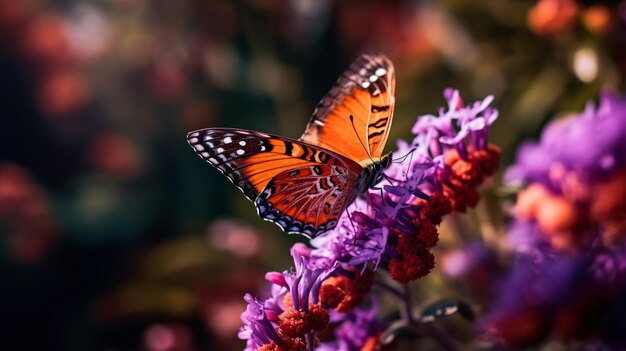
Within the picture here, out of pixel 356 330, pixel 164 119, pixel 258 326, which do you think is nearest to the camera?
pixel 258 326

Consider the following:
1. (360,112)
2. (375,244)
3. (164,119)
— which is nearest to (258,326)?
(375,244)

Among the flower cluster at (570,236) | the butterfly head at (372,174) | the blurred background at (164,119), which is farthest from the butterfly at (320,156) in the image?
the blurred background at (164,119)

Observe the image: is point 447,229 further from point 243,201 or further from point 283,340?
point 243,201

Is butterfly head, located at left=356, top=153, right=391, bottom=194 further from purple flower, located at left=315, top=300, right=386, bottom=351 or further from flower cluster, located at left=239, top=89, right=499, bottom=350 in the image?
purple flower, located at left=315, top=300, right=386, bottom=351

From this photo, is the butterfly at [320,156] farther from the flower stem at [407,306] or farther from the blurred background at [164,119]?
the blurred background at [164,119]

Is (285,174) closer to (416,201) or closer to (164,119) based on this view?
(416,201)

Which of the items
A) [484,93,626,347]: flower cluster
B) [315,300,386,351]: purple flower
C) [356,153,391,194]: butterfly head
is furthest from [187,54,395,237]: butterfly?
[484,93,626,347]: flower cluster

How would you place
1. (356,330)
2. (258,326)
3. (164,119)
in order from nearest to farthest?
(258,326), (356,330), (164,119)
